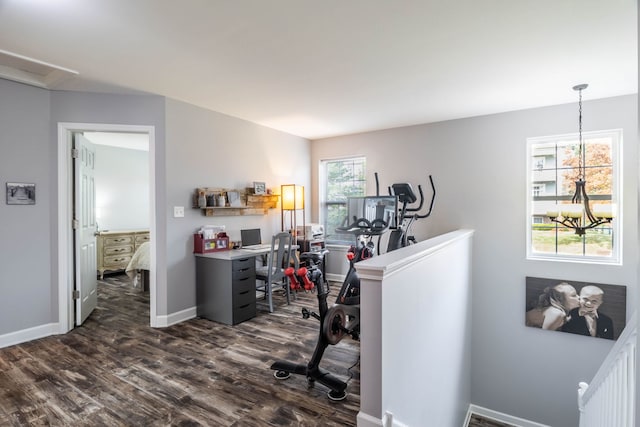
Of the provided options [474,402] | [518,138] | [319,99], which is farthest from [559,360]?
[319,99]

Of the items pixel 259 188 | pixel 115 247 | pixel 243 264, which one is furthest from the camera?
pixel 115 247

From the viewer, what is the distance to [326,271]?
18.4ft

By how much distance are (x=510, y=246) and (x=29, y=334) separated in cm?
561

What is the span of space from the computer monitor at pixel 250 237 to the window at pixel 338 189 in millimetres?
1583

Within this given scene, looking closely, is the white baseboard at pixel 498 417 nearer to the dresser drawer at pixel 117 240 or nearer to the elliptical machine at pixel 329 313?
the elliptical machine at pixel 329 313

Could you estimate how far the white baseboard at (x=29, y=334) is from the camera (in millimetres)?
2943

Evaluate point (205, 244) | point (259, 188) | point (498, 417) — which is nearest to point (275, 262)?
point (205, 244)

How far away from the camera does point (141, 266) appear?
4773mm

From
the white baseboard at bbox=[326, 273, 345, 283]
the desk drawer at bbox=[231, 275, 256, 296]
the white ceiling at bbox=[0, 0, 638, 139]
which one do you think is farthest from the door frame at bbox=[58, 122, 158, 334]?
the white baseboard at bbox=[326, 273, 345, 283]

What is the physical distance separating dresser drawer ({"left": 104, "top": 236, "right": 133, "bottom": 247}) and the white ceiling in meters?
3.61

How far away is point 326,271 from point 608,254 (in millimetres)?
3913

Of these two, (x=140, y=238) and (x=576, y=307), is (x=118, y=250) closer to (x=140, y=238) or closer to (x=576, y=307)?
(x=140, y=238)

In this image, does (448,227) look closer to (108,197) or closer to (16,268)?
(16,268)

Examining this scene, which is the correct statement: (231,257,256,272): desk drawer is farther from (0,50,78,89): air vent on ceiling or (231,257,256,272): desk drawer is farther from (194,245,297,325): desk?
(0,50,78,89): air vent on ceiling
